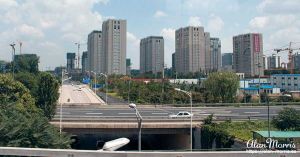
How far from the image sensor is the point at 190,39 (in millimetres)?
144500

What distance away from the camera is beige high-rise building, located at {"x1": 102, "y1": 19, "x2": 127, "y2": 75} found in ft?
458

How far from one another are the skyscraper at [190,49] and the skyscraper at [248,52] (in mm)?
Answer: 13830

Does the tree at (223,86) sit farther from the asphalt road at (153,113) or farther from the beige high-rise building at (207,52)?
the beige high-rise building at (207,52)

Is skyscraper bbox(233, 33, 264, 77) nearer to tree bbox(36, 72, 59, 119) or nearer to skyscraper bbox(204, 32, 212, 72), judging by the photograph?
skyscraper bbox(204, 32, 212, 72)

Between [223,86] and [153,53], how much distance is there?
120 meters

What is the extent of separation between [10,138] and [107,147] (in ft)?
12.2

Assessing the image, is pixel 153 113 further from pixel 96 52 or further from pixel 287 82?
pixel 96 52

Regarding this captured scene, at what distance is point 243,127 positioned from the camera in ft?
104

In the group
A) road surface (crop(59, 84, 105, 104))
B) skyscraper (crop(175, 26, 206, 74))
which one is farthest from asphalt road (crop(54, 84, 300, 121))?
skyscraper (crop(175, 26, 206, 74))

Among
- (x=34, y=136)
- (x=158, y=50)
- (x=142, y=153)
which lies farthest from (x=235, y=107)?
(x=158, y=50)

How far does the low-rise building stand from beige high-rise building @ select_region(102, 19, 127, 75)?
6482 centimetres

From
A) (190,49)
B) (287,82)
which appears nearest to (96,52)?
(190,49)

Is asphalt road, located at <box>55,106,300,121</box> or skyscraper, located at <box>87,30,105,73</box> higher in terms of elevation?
skyscraper, located at <box>87,30,105,73</box>

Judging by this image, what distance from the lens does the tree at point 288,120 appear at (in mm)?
28234
